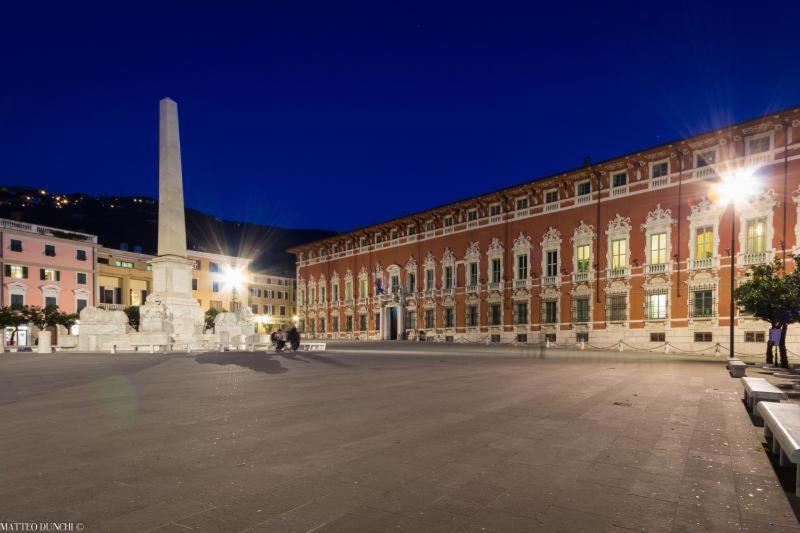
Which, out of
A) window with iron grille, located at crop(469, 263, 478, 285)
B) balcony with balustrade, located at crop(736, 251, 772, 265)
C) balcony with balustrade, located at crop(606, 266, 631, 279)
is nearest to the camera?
balcony with balustrade, located at crop(736, 251, 772, 265)

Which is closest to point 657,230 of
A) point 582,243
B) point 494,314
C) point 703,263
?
point 703,263

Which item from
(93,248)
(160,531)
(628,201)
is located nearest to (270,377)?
(160,531)

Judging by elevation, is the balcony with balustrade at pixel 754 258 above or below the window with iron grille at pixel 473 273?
above

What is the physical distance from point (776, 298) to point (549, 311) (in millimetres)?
18899

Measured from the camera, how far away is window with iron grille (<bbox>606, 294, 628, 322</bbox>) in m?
33.2

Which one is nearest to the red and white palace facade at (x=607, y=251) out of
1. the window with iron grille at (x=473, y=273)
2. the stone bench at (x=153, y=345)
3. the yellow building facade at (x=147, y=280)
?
the window with iron grille at (x=473, y=273)

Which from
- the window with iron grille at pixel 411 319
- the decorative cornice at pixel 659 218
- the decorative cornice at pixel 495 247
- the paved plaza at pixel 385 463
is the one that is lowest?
the window with iron grille at pixel 411 319

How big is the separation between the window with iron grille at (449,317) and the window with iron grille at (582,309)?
12.4 meters

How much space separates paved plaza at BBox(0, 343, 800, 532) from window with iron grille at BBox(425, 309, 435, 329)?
3702cm

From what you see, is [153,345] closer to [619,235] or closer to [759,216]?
[619,235]

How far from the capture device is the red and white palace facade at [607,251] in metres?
27.9

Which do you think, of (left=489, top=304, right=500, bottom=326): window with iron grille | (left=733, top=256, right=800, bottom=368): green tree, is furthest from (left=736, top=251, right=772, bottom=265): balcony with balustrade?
(left=489, top=304, right=500, bottom=326): window with iron grille

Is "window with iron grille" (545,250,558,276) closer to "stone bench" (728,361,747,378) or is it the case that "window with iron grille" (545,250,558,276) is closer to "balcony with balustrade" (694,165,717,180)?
"balcony with balustrade" (694,165,717,180)

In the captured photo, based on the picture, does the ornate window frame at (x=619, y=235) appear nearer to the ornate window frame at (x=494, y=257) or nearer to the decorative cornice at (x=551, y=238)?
the decorative cornice at (x=551, y=238)
